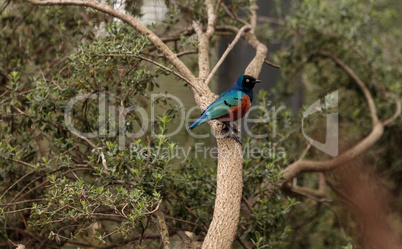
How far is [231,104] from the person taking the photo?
3078mm

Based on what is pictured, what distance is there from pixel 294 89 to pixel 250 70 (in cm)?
238

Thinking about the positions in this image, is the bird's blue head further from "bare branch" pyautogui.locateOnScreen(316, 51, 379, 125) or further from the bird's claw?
"bare branch" pyautogui.locateOnScreen(316, 51, 379, 125)

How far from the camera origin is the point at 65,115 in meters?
3.38

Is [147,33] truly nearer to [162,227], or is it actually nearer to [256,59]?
[256,59]

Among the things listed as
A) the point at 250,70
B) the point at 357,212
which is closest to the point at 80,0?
the point at 250,70

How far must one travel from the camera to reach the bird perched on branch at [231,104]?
2922 mm

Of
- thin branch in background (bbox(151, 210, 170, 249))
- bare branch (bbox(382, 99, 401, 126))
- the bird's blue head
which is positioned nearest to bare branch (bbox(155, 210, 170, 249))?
thin branch in background (bbox(151, 210, 170, 249))

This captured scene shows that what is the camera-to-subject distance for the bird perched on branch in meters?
2.92

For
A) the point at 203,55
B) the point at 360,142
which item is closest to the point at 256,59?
the point at 203,55

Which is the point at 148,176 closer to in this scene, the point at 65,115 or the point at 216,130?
the point at 216,130

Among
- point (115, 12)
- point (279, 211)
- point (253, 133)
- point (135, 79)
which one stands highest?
point (115, 12)

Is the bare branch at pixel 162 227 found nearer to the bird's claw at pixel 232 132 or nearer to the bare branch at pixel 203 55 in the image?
the bird's claw at pixel 232 132

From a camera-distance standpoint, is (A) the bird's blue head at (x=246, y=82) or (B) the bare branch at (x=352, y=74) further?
(B) the bare branch at (x=352, y=74)

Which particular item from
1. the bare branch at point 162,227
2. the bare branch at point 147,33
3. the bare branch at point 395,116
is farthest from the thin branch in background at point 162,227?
the bare branch at point 395,116
